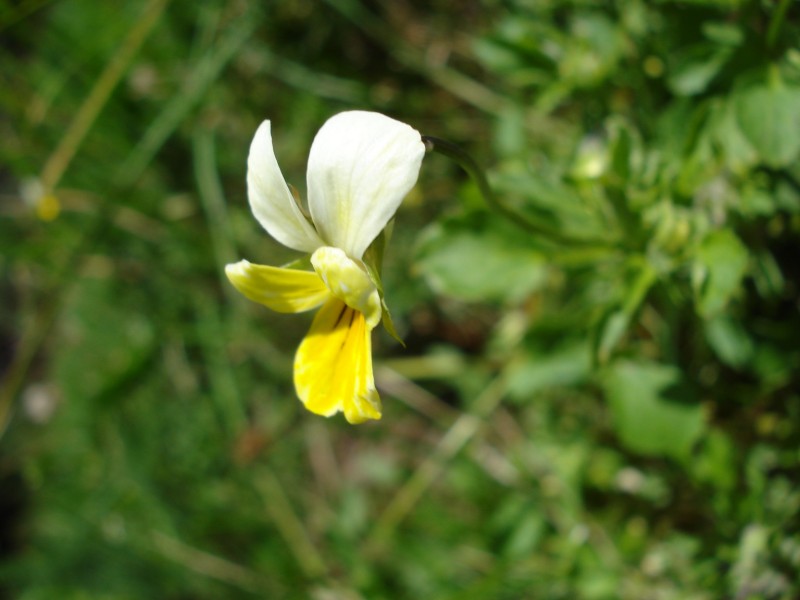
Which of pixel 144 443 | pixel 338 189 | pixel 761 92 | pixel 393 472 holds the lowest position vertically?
pixel 393 472

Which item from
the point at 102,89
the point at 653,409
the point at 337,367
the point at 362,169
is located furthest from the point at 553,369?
the point at 102,89

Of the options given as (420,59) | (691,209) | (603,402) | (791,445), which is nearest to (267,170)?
(691,209)

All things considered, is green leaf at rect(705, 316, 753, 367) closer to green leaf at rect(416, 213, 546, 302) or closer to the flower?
green leaf at rect(416, 213, 546, 302)

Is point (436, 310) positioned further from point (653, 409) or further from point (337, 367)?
point (337, 367)

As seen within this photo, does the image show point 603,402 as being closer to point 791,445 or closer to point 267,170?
point 791,445

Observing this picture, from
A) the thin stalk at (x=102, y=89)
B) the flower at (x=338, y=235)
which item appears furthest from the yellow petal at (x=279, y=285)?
the thin stalk at (x=102, y=89)

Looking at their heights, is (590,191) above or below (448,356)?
above

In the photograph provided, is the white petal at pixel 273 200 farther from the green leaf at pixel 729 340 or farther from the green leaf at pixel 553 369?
the green leaf at pixel 729 340
